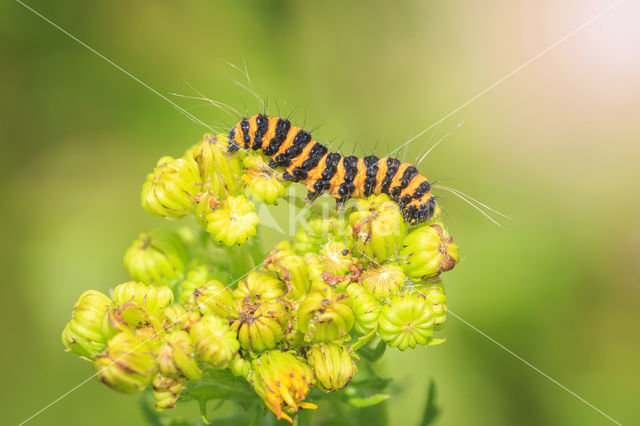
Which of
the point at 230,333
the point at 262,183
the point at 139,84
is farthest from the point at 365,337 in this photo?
the point at 139,84

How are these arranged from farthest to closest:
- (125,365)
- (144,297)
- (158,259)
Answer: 1. (158,259)
2. (144,297)
3. (125,365)

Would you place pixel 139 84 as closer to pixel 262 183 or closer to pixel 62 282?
pixel 62 282

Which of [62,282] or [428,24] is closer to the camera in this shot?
[62,282]

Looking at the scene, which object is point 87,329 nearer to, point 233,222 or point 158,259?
point 158,259

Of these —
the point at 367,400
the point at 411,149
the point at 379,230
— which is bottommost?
the point at 367,400

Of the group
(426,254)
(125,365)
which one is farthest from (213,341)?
(426,254)

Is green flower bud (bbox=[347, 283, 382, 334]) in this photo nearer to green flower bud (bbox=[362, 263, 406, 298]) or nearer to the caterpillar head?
green flower bud (bbox=[362, 263, 406, 298])
